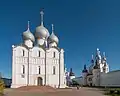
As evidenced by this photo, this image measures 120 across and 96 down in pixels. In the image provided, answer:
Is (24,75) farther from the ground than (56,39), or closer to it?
closer to it

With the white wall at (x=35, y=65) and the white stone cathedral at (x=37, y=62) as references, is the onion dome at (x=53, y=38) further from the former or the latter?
the white wall at (x=35, y=65)


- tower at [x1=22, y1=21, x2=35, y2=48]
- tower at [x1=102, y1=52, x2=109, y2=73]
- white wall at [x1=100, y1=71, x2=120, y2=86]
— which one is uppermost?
tower at [x1=22, y1=21, x2=35, y2=48]

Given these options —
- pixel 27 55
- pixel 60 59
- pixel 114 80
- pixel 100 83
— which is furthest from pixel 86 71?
pixel 27 55

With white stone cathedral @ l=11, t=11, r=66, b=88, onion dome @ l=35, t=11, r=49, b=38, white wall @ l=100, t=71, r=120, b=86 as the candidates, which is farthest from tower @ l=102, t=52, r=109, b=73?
onion dome @ l=35, t=11, r=49, b=38

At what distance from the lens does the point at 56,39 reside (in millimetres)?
61062

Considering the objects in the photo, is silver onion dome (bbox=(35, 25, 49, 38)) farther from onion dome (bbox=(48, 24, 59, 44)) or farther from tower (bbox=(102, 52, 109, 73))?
tower (bbox=(102, 52, 109, 73))

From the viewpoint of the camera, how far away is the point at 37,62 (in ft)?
176

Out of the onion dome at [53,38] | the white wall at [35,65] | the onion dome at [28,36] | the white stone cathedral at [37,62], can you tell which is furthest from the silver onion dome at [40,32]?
the white wall at [35,65]

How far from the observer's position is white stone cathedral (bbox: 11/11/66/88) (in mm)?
51406

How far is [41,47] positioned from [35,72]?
19.5 ft

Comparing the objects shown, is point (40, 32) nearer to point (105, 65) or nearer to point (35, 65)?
point (35, 65)

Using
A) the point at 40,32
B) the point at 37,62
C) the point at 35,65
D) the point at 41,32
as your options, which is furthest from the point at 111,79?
the point at 40,32

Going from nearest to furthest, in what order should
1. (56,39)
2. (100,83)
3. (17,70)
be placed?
(17,70), (56,39), (100,83)

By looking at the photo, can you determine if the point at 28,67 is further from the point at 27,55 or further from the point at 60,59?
the point at 60,59
